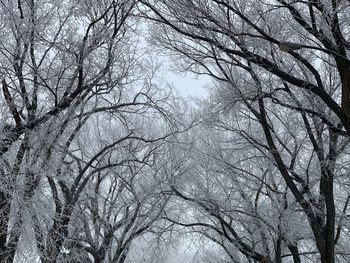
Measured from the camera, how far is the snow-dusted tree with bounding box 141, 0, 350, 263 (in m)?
6.51

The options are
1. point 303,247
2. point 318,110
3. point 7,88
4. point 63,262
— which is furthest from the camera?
point 303,247

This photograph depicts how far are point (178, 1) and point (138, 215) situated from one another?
796cm

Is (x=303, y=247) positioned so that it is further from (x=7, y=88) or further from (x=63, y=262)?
(x=7, y=88)

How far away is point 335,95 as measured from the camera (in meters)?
10.2

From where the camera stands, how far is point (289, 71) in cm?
864

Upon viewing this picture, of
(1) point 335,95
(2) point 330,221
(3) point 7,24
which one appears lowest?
(2) point 330,221

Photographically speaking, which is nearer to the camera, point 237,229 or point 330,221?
point 330,221

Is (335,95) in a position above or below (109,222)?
above

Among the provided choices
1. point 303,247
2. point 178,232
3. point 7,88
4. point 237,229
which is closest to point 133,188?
point 178,232

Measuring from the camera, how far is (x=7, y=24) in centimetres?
677

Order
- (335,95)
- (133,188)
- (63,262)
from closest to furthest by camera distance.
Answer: (63,262), (335,95), (133,188)

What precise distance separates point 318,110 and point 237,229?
6204 millimetres

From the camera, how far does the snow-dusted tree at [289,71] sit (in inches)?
256

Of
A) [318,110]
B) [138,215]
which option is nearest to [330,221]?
[318,110]
